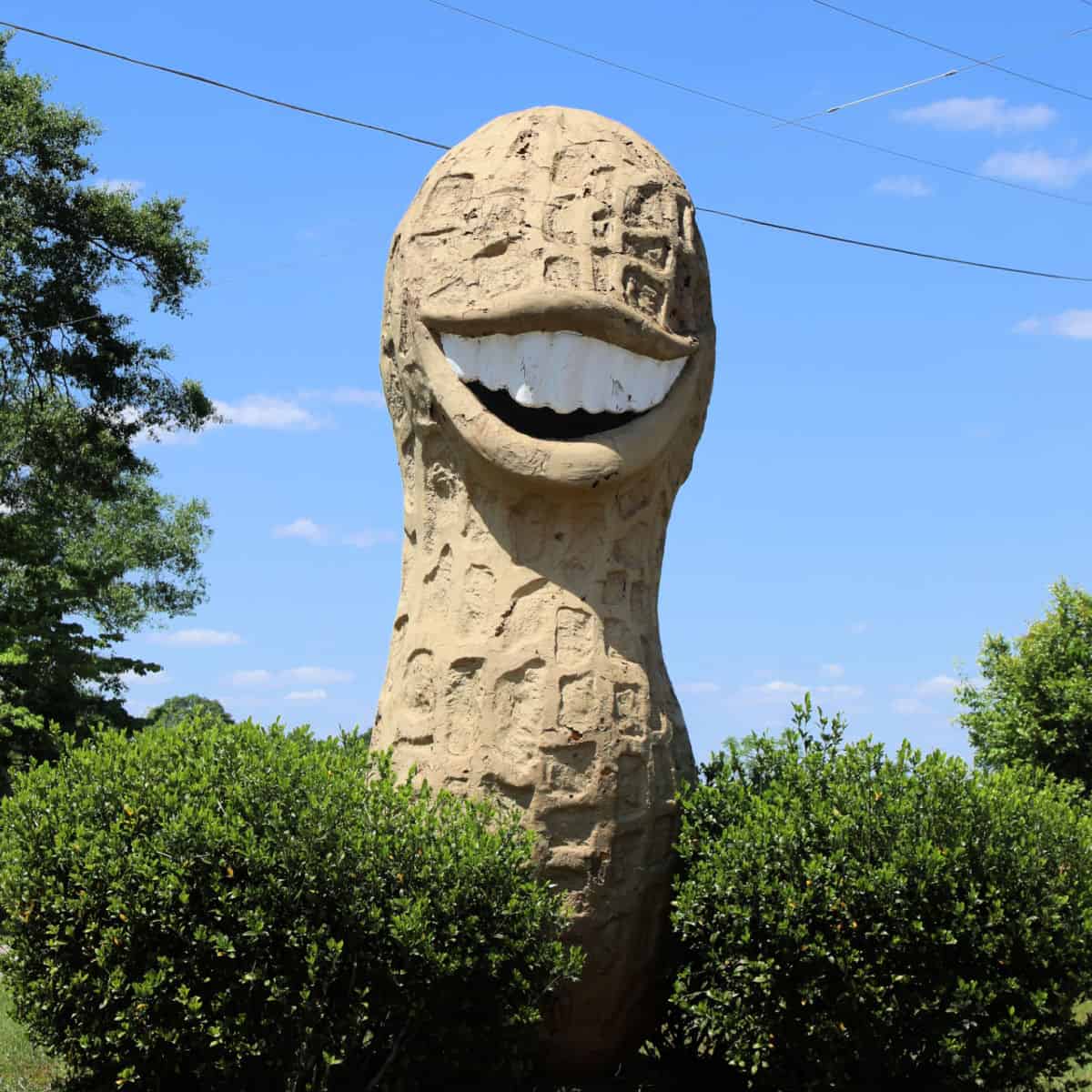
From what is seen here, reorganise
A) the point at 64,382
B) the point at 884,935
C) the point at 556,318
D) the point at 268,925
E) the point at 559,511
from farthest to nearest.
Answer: the point at 64,382
the point at 559,511
the point at 556,318
the point at 884,935
the point at 268,925

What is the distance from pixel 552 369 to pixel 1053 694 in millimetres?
13122

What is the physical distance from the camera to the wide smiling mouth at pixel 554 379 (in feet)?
23.2

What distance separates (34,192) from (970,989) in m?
15.0

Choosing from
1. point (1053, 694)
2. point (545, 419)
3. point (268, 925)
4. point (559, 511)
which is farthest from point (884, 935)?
point (1053, 694)

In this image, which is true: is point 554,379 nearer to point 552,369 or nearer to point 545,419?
point 552,369

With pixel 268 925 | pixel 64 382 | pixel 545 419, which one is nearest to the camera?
pixel 268 925

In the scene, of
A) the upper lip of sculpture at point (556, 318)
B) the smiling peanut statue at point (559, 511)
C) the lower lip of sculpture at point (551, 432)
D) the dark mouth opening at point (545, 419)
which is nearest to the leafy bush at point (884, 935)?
the smiling peanut statue at point (559, 511)

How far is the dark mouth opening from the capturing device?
721cm

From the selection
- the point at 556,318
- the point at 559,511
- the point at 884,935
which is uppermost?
the point at 556,318

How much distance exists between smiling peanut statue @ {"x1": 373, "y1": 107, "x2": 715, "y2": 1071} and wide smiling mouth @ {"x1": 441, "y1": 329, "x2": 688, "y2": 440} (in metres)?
0.01

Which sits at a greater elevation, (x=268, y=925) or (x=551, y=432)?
(x=551, y=432)

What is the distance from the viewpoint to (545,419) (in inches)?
286

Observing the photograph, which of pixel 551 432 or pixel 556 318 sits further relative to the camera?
pixel 551 432

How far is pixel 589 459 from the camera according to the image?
22.7 feet
